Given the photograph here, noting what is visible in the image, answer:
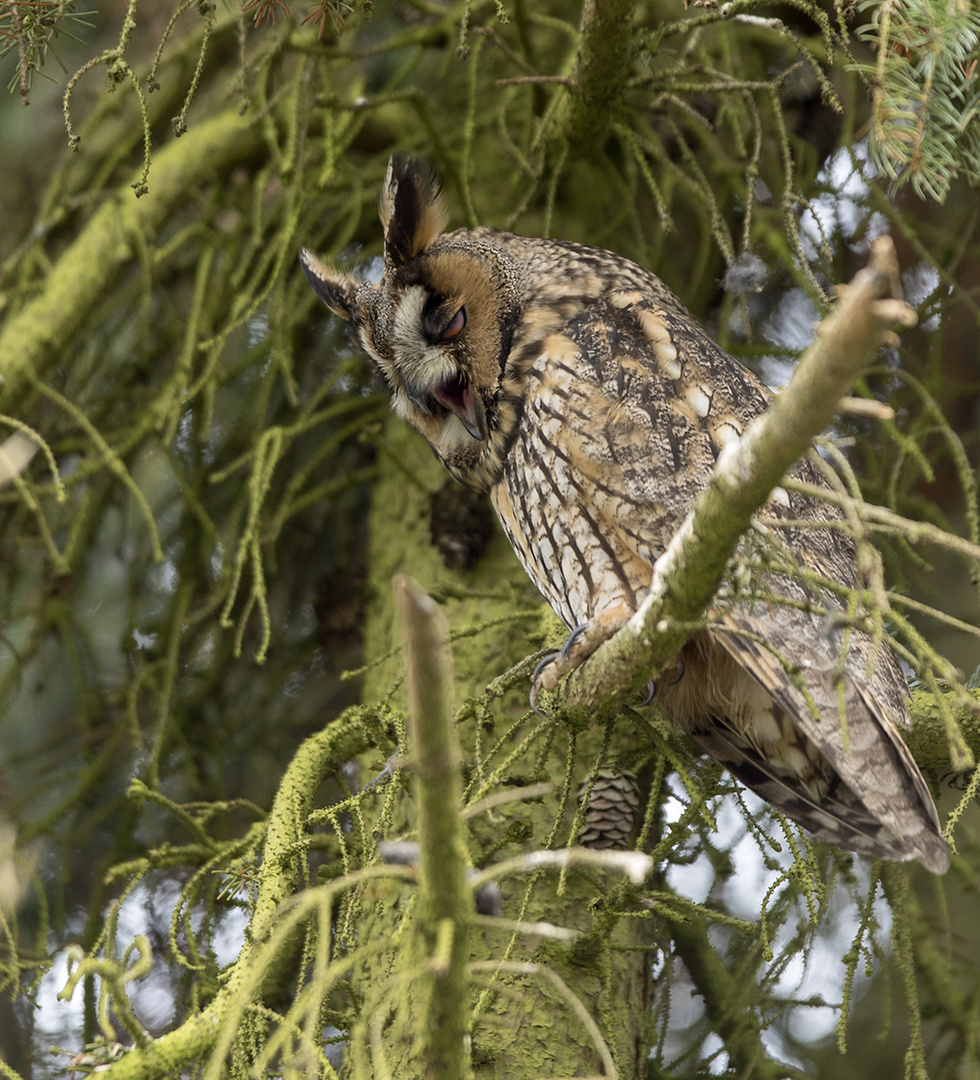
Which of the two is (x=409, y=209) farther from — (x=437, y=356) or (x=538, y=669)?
(x=538, y=669)

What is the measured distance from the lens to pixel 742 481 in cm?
93

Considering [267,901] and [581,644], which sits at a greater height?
[581,644]

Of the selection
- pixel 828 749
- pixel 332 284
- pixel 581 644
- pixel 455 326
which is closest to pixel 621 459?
pixel 581 644

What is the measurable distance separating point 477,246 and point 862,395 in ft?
2.85

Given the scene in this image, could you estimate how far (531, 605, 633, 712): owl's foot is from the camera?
155cm

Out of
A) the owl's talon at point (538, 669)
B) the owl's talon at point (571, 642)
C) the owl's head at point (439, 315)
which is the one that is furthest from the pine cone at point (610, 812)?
the owl's head at point (439, 315)

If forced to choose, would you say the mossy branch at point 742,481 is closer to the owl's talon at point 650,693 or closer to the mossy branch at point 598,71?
the owl's talon at point 650,693

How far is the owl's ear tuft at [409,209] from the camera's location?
1913 millimetres

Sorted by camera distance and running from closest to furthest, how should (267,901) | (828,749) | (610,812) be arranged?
(267,901) → (828,749) → (610,812)

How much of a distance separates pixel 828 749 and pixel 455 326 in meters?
0.99

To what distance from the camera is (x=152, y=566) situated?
2629mm

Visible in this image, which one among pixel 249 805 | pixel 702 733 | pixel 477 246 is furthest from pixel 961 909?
pixel 477 246

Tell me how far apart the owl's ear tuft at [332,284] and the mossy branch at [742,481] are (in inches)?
40.9

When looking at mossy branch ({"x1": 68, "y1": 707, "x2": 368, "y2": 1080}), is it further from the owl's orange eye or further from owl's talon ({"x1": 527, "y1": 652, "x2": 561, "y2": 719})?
the owl's orange eye
